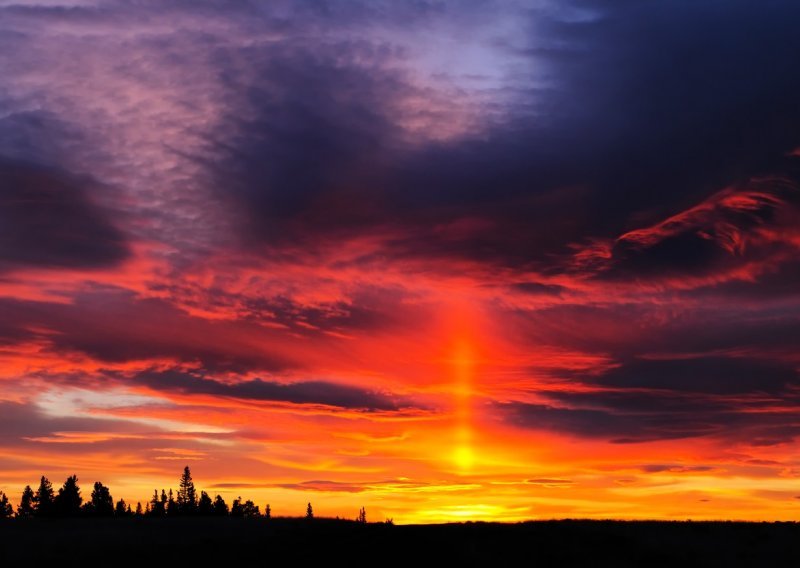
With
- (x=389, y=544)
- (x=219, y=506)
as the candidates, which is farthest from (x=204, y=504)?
(x=389, y=544)

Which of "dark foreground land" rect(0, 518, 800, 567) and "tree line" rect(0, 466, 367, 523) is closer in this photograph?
"dark foreground land" rect(0, 518, 800, 567)

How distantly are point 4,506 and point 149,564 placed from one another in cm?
13651

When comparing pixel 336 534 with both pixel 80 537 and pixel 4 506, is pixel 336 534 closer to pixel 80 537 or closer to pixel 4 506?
pixel 80 537

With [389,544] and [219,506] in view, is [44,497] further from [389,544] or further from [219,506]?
[389,544]

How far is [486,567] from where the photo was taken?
36.2m

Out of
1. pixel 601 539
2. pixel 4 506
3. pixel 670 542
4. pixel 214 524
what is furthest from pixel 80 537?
pixel 4 506

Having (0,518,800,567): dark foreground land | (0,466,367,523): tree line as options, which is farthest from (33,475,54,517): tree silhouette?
(0,518,800,567): dark foreground land

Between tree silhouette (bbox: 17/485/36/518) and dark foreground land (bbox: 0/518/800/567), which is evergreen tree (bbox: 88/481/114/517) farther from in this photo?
dark foreground land (bbox: 0/518/800/567)

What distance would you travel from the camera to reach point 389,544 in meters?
39.1

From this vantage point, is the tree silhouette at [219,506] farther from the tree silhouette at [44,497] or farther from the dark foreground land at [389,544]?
the dark foreground land at [389,544]

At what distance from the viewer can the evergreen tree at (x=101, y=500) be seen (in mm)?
132750

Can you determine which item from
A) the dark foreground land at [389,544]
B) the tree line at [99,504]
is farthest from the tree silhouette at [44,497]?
the dark foreground land at [389,544]

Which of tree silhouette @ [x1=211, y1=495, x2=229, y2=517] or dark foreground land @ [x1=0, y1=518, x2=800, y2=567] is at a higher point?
tree silhouette @ [x1=211, y1=495, x2=229, y2=517]

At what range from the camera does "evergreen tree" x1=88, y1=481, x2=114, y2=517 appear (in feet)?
436
